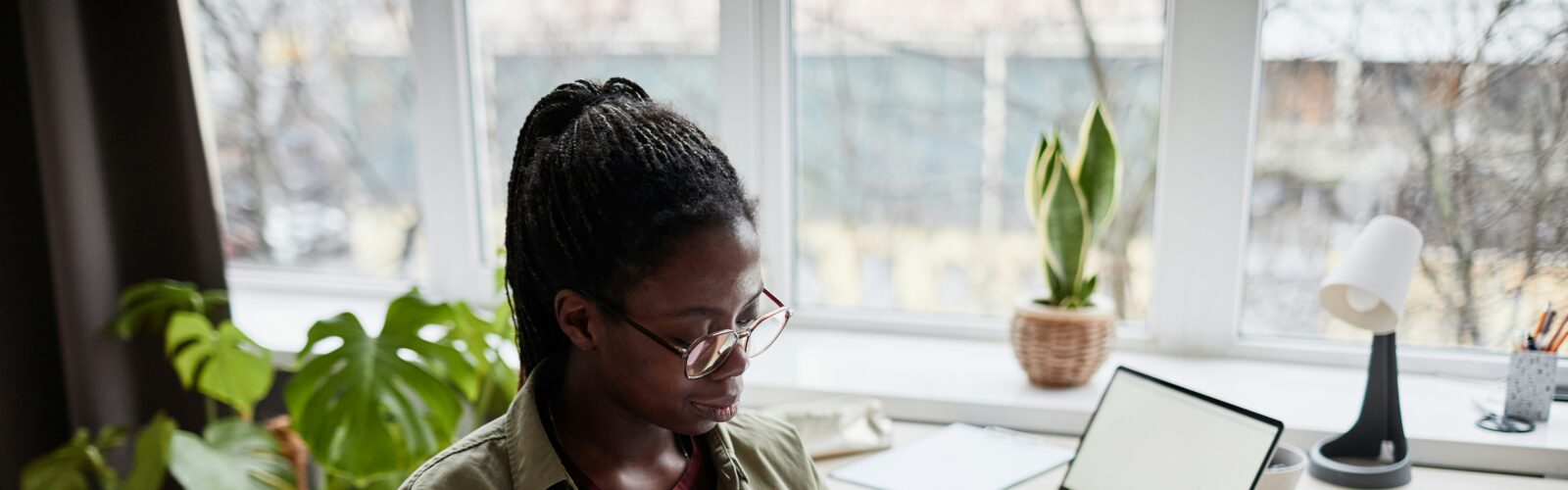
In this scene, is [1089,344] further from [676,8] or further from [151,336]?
[151,336]

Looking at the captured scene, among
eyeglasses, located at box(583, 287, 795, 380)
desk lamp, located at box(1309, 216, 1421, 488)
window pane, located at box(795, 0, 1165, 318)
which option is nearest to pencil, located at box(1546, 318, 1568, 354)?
desk lamp, located at box(1309, 216, 1421, 488)

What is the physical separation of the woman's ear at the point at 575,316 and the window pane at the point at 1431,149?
1.37 meters

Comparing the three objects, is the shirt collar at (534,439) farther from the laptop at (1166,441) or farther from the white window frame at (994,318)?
the white window frame at (994,318)

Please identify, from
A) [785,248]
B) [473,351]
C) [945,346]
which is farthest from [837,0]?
[473,351]

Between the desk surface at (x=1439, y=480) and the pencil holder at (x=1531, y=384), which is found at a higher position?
the pencil holder at (x=1531, y=384)

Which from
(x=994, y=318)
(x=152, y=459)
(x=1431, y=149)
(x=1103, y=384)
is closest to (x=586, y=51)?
(x=994, y=318)

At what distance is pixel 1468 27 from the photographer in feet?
5.90

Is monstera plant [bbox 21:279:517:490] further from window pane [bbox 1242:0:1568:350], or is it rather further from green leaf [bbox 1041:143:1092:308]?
window pane [bbox 1242:0:1568:350]

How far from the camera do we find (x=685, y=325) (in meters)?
0.97

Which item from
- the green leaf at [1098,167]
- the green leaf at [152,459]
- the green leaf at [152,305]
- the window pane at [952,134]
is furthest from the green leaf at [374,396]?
the green leaf at [1098,167]

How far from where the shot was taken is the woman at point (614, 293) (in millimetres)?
961

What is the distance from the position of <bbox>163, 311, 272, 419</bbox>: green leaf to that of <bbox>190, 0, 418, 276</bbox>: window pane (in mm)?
599

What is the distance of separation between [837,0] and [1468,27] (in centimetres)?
101

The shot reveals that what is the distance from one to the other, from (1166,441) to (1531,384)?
26.1 inches
